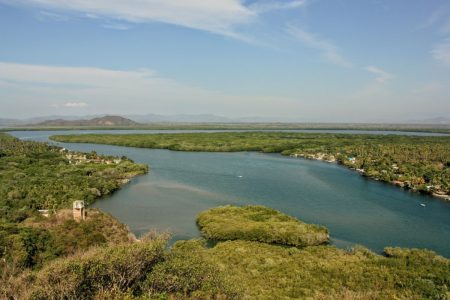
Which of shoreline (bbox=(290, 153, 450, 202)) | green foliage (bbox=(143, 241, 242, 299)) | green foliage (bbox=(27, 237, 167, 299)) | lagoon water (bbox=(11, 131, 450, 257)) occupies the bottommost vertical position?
lagoon water (bbox=(11, 131, 450, 257))

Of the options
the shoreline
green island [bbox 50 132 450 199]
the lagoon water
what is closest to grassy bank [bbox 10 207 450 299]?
the lagoon water

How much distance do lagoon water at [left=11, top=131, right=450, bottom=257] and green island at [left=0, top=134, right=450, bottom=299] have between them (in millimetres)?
4039

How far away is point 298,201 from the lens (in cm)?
4453

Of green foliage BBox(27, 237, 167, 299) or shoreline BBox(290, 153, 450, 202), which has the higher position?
green foliage BBox(27, 237, 167, 299)

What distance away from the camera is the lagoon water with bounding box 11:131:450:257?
1321 inches

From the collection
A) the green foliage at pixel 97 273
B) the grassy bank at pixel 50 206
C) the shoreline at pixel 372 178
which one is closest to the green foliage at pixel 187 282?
the green foliage at pixel 97 273

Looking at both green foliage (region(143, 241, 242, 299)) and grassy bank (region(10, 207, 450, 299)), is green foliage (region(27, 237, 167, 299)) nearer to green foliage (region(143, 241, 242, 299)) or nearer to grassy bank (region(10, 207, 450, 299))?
grassy bank (region(10, 207, 450, 299))

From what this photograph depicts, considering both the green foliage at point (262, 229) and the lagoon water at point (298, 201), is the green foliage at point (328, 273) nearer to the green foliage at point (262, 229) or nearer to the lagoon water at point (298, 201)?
the green foliage at point (262, 229)

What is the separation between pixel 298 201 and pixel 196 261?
2957 centimetres

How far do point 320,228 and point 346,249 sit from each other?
306 centimetres

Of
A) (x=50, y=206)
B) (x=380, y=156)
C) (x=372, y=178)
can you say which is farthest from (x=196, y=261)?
(x=380, y=156)

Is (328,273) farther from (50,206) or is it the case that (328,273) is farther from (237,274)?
(50,206)

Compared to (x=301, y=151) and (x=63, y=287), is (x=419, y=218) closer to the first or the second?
(x=63, y=287)

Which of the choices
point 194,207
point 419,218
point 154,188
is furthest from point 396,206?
point 154,188
